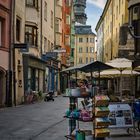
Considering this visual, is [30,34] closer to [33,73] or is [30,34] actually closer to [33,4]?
[33,4]

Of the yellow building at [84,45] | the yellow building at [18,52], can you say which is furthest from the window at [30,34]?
the yellow building at [84,45]

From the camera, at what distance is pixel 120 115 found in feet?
52.2

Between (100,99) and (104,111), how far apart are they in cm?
32

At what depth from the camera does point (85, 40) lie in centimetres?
14150

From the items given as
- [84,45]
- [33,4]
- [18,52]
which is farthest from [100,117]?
[84,45]

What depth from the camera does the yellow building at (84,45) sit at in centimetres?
14038

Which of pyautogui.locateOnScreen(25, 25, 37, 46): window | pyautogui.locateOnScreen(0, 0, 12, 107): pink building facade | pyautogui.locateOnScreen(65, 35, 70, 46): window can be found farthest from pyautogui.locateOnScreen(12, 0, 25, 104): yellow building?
pyautogui.locateOnScreen(65, 35, 70, 46): window

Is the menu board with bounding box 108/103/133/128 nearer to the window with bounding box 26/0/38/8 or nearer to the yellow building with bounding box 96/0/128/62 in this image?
the yellow building with bounding box 96/0/128/62

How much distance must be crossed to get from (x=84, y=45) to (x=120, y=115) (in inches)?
4997

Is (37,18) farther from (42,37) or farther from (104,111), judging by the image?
(104,111)

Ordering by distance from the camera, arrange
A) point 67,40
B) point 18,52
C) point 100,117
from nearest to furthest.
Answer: point 100,117 < point 18,52 < point 67,40

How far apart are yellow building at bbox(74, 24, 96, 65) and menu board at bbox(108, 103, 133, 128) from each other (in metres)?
123

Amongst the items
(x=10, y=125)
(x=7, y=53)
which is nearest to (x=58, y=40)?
Answer: (x=7, y=53)

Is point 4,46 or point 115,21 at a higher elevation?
point 115,21
